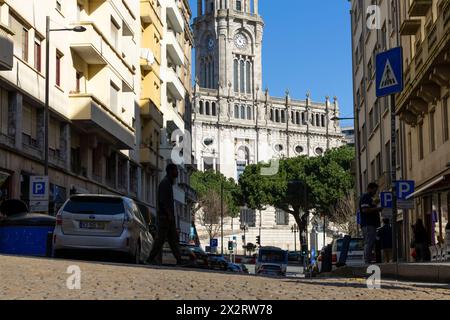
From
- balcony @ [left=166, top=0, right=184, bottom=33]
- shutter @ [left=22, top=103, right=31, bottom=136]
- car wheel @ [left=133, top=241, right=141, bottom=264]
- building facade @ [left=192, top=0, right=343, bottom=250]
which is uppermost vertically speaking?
building facade @ [left=192, top=0, right=343, bottom=250]

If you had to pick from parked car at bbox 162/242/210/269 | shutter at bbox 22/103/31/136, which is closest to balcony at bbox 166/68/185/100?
parked car at bbox 162/242/210/269

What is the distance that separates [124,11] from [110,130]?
818 cm

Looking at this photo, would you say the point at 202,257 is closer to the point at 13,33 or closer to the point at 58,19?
the point at 58,19

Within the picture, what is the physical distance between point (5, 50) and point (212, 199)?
8408 cm

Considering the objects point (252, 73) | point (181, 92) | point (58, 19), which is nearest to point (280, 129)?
point (252, 73)

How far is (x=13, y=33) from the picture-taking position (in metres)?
25.8

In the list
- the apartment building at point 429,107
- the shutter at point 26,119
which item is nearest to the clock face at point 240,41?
the apartment building at point 429,107

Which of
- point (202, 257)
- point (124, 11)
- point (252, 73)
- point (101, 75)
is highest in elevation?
point (252, 73)

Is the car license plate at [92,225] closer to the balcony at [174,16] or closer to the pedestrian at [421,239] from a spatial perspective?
the pedestrian at [421,239]

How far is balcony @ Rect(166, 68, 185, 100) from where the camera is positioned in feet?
181

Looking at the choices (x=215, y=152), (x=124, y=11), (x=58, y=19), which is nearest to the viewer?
(x=58, y=19)

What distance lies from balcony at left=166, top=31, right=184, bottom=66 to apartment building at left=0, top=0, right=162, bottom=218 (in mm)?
7711

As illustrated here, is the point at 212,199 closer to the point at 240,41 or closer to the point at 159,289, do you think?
the point at 240,41

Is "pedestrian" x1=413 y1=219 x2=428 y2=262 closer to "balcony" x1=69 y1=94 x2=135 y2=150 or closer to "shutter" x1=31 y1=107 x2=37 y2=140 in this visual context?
"shutter" x1=31 y1=107 x2=37 y2=140
